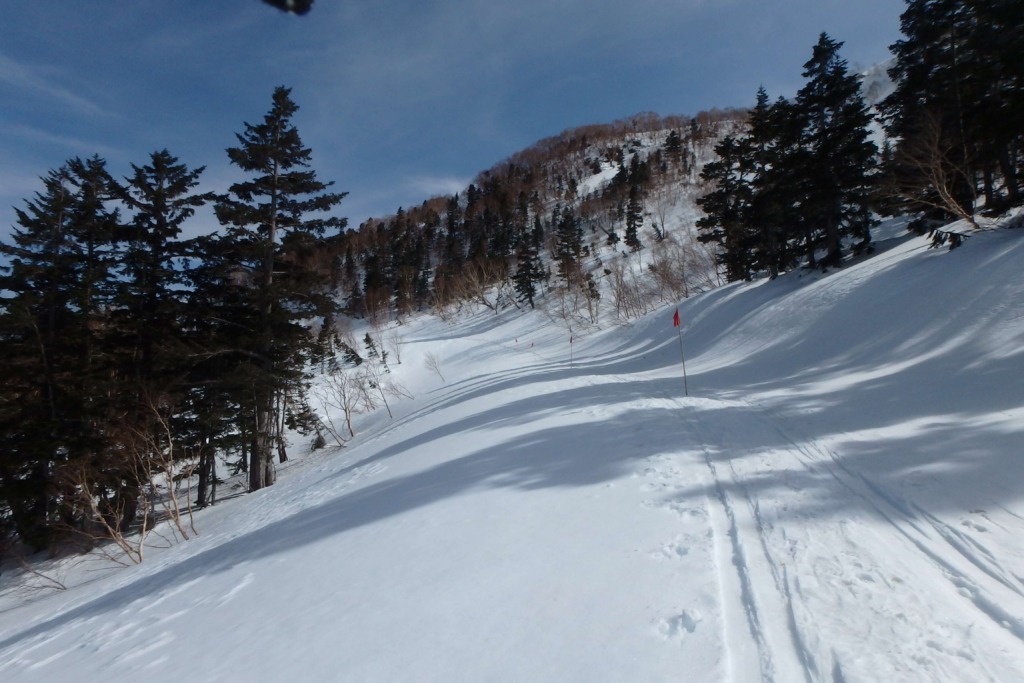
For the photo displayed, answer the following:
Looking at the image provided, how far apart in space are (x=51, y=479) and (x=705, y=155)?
114 meters

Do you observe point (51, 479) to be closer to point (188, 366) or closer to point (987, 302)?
point (188, 366)

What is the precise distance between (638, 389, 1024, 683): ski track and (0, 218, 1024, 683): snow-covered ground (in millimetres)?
16

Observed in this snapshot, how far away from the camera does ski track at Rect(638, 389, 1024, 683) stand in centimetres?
239

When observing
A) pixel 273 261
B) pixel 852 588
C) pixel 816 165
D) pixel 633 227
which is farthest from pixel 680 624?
pixel 633 227

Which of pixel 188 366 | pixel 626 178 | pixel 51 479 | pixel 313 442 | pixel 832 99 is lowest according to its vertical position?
pixel 313 442

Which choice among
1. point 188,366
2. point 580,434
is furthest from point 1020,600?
point 188,366

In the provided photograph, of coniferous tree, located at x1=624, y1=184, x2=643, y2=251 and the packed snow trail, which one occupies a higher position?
coniferous tree, located at x1=624, y1=184, x2=643, y2=251

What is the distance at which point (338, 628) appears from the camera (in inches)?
141

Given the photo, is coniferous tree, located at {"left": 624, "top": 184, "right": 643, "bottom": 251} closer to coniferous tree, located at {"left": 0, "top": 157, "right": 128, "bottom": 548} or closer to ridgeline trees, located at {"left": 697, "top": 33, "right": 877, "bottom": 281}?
ridgeline trees, located at {"left": 697, "top": 33, "right": 877, "bottom": 281}

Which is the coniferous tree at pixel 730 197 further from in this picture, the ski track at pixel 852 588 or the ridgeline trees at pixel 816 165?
the ski track at pixel 852 588

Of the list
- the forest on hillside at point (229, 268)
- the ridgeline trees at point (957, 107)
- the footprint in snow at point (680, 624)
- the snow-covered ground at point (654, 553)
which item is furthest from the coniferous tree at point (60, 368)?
the ridgeline trees at point (957, 107)

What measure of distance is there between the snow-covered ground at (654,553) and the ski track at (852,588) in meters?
0.02

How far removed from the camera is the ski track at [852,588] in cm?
239

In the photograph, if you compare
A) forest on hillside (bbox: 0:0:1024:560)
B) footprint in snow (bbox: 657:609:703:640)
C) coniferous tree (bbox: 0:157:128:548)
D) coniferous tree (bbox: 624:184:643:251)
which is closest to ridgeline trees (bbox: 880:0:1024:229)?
forest on hillside (bbox: 0:0:1024:560)
